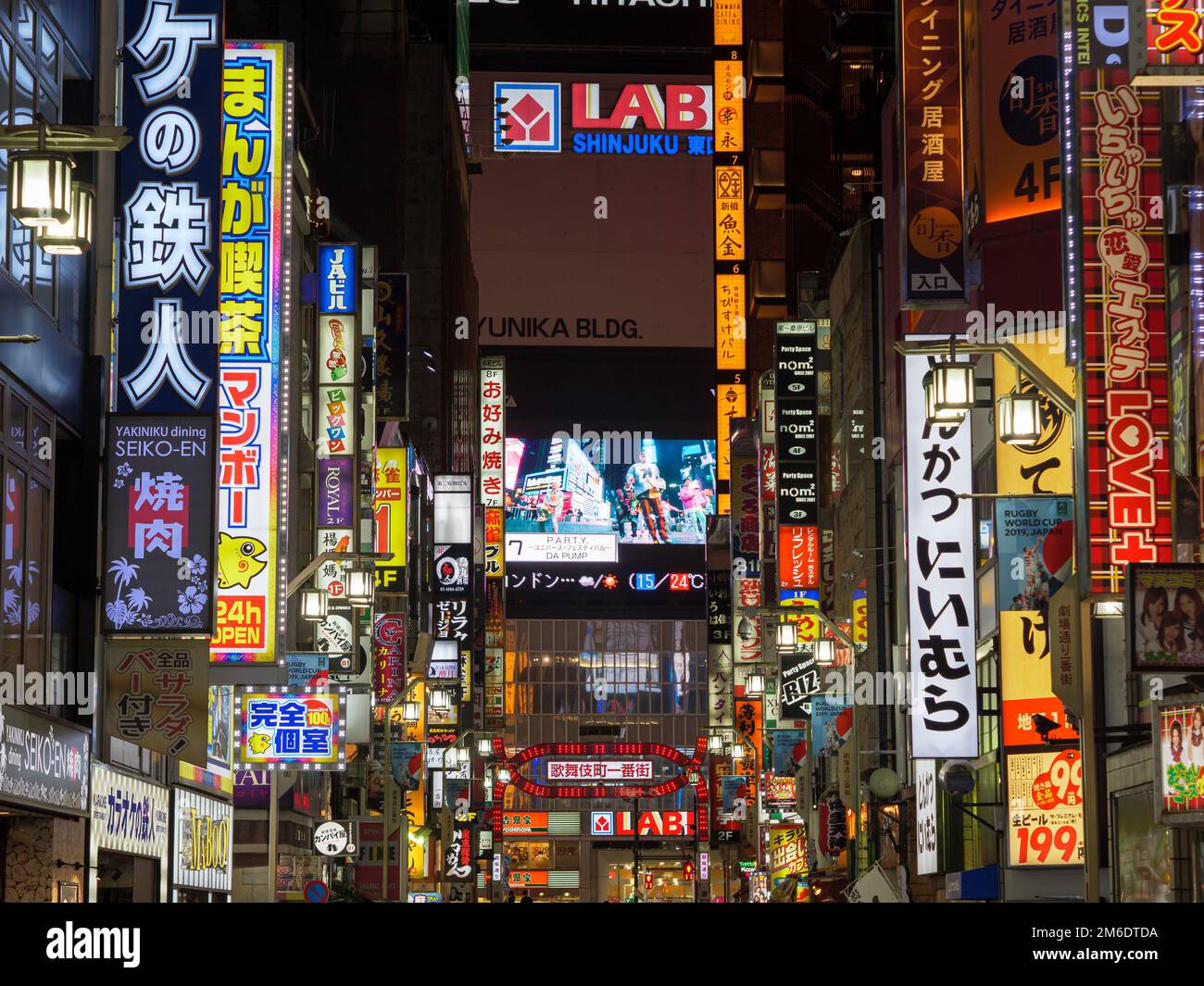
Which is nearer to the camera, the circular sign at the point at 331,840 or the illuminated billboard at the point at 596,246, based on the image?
the circular sign at the point at 331,840

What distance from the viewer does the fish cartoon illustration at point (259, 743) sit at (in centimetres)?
3033

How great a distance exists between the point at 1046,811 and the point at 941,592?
A: 480cm

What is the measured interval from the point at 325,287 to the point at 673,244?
84537 millimetres

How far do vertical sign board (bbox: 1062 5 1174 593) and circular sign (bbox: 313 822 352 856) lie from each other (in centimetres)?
2201

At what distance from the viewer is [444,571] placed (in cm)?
6950

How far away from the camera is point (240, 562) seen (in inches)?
1020

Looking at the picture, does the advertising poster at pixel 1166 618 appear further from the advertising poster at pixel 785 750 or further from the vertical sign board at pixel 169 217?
the advertising poster at pixel 785 750

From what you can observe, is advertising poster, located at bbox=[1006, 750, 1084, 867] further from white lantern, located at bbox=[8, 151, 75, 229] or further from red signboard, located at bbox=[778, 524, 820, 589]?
red signboard, located at bbox=[778, 524, 820, 589]

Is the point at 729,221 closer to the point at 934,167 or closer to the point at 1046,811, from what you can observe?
the point at 934,167

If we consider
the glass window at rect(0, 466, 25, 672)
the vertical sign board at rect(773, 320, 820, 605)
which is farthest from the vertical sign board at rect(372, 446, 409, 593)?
the glass window at rect(0, 466, 25, 672)

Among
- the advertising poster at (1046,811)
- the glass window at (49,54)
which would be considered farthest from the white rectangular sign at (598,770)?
the glass window at (49,54)

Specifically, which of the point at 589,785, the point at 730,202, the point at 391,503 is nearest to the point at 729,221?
the point at 730,202

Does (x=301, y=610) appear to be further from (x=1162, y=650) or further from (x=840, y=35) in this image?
(x=840, y=35)

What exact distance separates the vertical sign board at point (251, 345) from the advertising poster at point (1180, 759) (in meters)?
13.4
